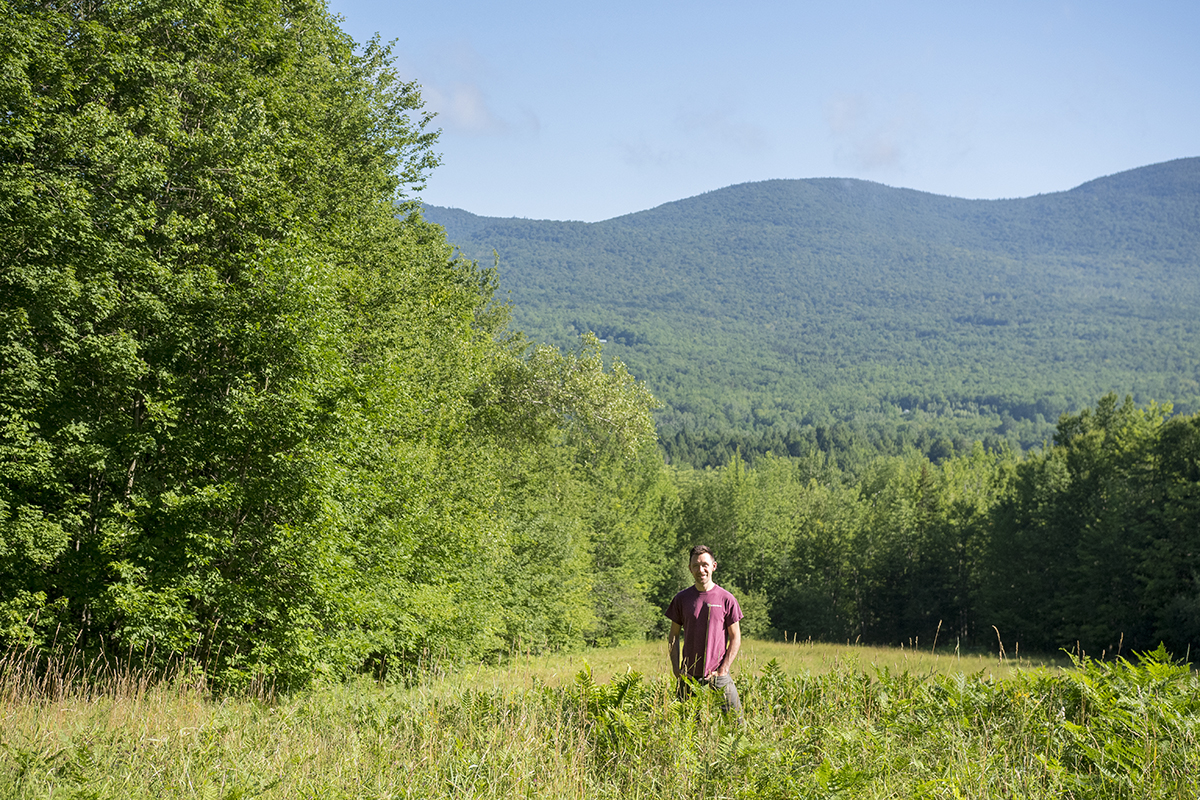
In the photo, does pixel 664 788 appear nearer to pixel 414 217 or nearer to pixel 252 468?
pixel 252 468

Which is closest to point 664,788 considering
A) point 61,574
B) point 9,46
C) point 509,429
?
point 61,574

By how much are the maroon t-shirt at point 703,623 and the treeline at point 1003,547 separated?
16994 millimetres

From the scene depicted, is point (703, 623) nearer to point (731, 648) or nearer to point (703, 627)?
point (703, 627)

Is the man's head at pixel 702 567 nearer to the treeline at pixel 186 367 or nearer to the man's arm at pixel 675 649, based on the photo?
the man's arm at pixel 675 649

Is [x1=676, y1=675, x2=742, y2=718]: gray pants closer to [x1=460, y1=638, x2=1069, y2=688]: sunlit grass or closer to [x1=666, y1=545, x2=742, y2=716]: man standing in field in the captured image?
[x1=666, y1=545, x2=742, y2=716]: man standing in field

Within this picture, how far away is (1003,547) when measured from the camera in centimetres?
4209

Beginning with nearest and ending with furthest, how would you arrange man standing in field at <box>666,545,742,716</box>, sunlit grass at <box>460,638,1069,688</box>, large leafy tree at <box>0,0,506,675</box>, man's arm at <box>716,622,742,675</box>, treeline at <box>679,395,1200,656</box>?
man's arm at <box>716,622,742,675</box> → man standing in field at <box>666,545,742,716</box> → sunlit grass at <box>460,638,1069,688</box> → large leafy tree at <box>0,0,506,675</box> → treeline at <box>679,395,1200,656</box>

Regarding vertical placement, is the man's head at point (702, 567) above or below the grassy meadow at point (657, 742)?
above

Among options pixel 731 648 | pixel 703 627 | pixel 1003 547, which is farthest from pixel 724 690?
pixel 1003 547

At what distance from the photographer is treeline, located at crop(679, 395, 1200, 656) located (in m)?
31.7

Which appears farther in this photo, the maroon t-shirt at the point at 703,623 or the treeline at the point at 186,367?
the treeline at the point at 186,367

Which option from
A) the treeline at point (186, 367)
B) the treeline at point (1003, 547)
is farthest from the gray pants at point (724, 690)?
the treeline at point (1003, 547)

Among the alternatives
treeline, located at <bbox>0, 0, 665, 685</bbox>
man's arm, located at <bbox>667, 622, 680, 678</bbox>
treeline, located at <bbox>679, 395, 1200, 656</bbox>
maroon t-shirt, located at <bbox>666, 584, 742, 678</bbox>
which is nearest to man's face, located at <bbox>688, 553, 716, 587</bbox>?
maroon t-shirt, located at <bbox>666, 584, 742, 678</bbox>

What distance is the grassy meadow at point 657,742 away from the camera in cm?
411
